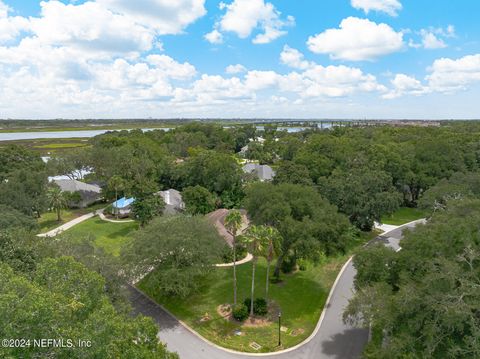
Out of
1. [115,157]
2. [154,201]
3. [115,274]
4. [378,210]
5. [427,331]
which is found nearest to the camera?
[427,331]

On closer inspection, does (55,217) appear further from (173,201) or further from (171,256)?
(171,256)

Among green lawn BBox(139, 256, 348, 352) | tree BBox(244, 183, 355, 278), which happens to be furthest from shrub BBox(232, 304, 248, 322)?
tree BBox(244, 183, 355, 278)

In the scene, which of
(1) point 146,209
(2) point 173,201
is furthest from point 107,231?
(2) point 173,201

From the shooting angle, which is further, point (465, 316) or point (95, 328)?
point (465, 316)

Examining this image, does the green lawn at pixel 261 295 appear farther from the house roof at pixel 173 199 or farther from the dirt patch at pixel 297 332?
the house roof at pixel 173 199

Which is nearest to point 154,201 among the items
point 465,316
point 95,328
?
point 95,328

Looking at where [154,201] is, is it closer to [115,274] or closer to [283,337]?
[115,274]

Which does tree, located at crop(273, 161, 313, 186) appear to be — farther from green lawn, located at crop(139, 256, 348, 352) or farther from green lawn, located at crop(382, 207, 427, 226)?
green lawn, located at crop(139, 256, 348, 352)

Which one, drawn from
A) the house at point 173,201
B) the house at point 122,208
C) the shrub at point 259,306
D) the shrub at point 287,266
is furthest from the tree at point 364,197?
the house at point 122,208
